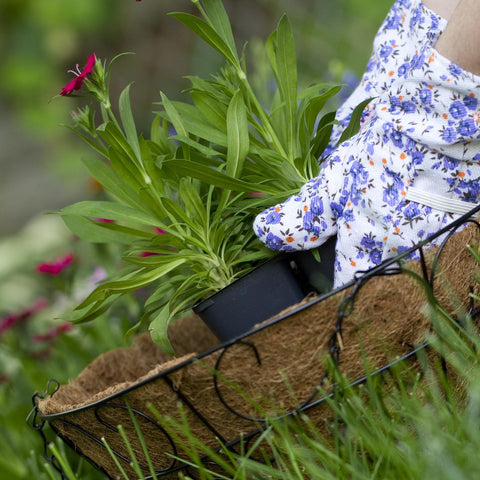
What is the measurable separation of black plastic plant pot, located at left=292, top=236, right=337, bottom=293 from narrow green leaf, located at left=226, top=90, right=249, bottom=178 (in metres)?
0.15

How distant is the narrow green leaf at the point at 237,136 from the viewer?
92 centimetres

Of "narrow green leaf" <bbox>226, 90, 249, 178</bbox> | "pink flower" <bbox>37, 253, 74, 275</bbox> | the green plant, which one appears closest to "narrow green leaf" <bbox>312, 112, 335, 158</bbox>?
the green plant

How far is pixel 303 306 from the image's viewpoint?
71 cm

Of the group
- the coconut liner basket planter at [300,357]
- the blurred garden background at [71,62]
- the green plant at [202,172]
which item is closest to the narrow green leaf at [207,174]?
the green plant at [202,172]

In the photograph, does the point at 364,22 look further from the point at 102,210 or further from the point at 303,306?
the point at 303,306

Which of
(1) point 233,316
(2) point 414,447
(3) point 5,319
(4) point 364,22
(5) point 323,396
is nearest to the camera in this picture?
(2) point 414,447

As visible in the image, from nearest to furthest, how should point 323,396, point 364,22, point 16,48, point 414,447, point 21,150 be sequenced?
point 414,447 → point 323,396 → point 364,22 → point 16,48 → point 21,150

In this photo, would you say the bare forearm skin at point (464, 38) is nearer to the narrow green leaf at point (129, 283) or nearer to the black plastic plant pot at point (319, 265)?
the black plastic plant pot at point (319, 265)

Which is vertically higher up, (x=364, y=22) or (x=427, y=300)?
(x=364, y=22)

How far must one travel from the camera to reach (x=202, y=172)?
88 centimetres

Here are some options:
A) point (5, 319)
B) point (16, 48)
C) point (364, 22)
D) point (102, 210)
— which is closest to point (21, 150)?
point (16, 48)

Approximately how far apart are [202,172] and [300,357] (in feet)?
0.93

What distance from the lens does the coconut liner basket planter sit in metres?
0.72

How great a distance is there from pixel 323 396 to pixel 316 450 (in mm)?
59
